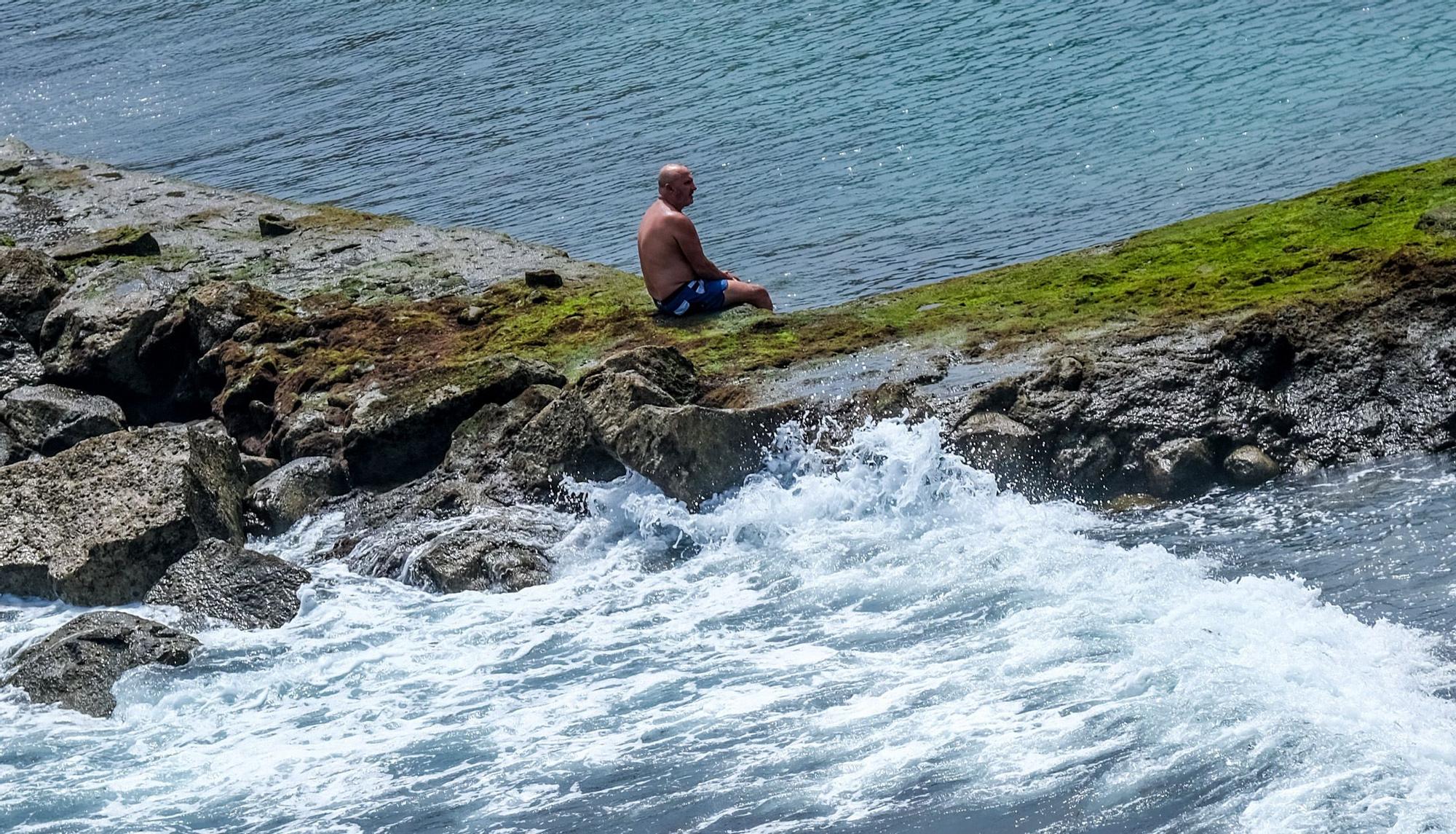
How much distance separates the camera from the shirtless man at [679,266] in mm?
13594

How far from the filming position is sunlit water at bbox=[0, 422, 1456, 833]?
7.01 m

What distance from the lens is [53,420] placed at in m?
13.8

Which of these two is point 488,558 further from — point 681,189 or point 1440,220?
point 1440,220

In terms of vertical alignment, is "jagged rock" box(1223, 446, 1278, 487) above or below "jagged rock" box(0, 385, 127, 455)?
below

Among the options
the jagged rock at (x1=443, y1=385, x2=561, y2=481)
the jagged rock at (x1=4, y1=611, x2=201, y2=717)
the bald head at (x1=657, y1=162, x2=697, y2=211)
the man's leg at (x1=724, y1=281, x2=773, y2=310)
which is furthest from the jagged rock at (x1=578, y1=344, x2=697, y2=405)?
the jagged rock at (x1=4, y1=611, x2=201, y2=717)

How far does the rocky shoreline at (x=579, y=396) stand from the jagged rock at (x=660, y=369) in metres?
0.03

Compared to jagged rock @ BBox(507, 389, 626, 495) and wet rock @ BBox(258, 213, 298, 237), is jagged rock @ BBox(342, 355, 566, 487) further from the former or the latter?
wet rock @ BBox(258, 213, 298, 237)

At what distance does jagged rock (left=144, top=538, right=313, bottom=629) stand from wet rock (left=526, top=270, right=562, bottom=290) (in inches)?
197

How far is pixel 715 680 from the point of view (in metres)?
8.81

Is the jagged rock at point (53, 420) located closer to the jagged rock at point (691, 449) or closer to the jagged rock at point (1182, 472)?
the jagged rock at point (691, 449)

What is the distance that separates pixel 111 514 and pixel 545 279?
5243mm

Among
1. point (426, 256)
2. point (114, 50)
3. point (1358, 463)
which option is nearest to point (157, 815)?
point (1358, 463)

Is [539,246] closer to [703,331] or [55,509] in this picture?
[703,331]

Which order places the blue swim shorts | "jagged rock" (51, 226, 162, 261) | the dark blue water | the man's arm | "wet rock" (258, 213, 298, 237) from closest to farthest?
the man's arm, the blue swim shorts, the dark blue water, "jagged rock" (51, 226, 162, 261), "wet rock" (258, 213, 298, 237)
